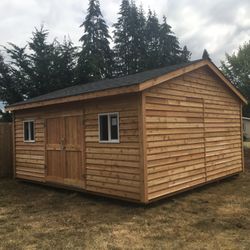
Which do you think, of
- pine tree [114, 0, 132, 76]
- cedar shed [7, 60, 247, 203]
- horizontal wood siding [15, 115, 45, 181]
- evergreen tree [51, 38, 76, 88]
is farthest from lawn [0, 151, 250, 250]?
pine tree [114, 0, 132, 76]

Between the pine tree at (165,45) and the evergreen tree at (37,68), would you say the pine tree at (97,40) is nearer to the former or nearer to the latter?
the pine tree at (165,45)

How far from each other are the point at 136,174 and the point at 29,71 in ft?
46.4

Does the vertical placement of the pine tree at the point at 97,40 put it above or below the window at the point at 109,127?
above

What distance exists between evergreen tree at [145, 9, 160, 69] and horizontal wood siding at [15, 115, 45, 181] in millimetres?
19640

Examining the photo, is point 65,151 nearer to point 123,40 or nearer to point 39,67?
point 39,67

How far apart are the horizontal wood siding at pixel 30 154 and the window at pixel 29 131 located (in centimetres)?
13

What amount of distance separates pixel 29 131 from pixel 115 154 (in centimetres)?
397

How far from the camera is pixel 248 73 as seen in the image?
105 ft

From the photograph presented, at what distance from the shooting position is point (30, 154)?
9398 millimetres

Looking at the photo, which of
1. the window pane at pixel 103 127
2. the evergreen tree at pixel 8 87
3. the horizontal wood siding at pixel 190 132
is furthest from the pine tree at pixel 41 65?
the window pane at pixel 103 127

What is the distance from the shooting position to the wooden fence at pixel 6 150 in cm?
1083

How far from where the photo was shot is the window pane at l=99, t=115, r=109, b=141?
23.1 ft

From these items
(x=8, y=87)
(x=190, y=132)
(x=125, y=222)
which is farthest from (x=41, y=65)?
(x=125, y=222)

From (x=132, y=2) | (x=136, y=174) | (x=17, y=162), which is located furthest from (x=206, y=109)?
(x=132, y=2)
